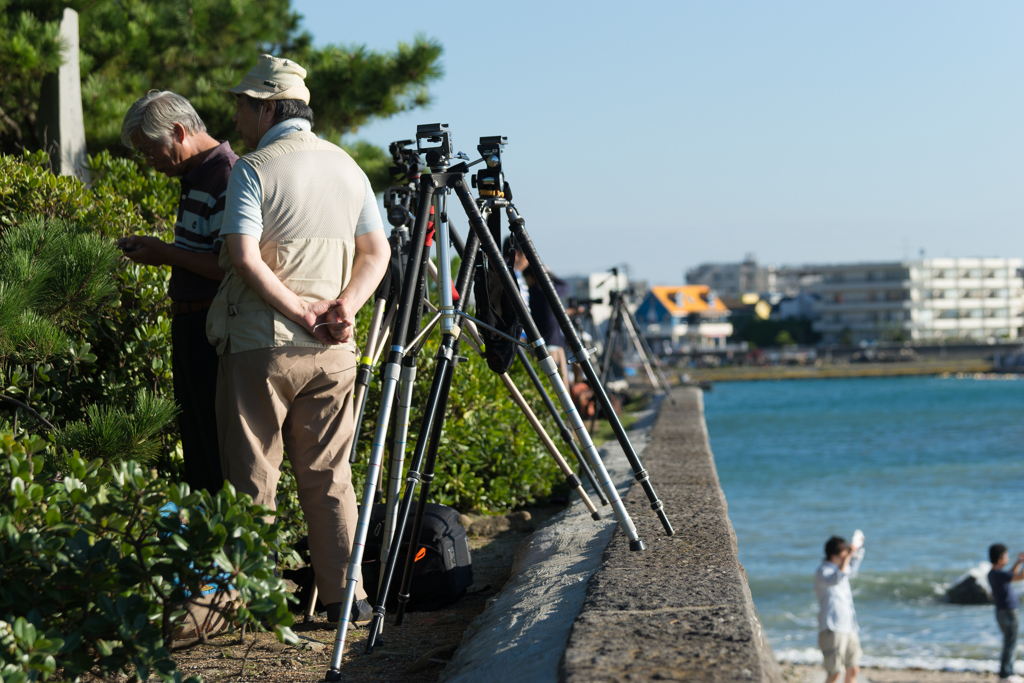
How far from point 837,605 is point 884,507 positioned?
23.5 metres

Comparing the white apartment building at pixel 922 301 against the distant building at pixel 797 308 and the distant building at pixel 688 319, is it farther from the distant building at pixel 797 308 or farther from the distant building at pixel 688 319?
the distant building at pixel 688 319

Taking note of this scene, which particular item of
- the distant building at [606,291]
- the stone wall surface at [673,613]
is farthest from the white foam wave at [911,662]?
the stone wall surface at [673,613]

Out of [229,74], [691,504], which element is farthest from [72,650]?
[229,74]

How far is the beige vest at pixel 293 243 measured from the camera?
92.4 inches

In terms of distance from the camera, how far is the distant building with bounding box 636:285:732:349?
95.2 meters

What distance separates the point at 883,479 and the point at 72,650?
37.4 meters

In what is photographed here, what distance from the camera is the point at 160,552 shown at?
5.66 feet

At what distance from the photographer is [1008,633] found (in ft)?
39.2

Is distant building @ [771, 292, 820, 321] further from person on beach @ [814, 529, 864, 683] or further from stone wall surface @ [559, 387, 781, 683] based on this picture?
stone wall surface @ [559, 387, 781, 683]

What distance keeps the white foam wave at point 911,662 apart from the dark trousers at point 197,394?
12891 mm

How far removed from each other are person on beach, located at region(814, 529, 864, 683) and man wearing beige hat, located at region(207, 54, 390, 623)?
6218 millimetres

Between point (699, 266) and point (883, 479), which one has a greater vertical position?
point (699, 266)

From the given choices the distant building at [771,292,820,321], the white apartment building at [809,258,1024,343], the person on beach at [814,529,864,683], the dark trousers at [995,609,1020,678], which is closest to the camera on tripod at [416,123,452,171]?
the person on beach at [814,529,864,683]

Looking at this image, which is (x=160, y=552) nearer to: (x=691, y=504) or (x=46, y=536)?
(x=46, y=536)
